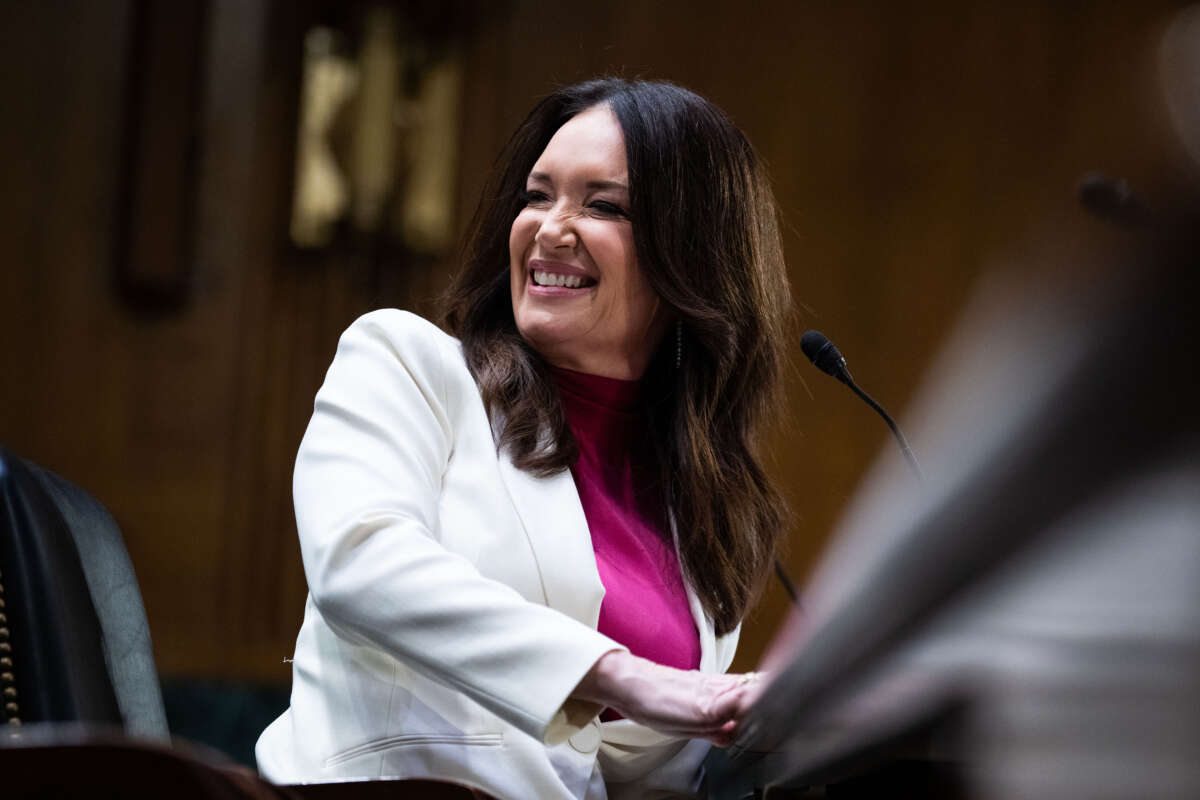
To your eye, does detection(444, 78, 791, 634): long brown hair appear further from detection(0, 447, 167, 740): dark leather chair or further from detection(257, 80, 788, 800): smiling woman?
detection(0, 447, 167, 740): dark leather chair

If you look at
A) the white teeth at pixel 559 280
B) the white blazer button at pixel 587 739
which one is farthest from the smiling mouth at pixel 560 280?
the white blazer button at pixel 587 739

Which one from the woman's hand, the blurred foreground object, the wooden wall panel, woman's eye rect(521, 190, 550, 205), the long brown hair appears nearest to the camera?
the blurred foreground object

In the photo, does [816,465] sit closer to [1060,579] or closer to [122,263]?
[122,263]

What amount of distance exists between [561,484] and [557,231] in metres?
0.35

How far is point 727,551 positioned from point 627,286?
37 centimetres

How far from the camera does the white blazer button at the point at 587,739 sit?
1.47 m

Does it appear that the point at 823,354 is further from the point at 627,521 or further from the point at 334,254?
the point at 334,254

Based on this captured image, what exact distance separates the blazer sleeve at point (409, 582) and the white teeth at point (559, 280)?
35 cm

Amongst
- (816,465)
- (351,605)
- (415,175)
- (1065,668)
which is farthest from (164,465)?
(1065,668)

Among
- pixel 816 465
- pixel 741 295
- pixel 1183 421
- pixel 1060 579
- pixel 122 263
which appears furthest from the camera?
pixel 816 465

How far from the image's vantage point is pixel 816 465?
438 cm

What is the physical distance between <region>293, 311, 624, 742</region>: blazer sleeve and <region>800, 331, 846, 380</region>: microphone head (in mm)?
628

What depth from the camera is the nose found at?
1.81 meters

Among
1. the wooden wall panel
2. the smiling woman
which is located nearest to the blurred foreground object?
the smiling woman
